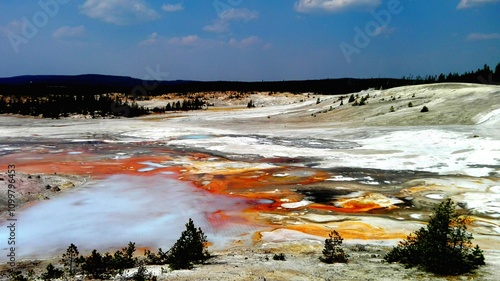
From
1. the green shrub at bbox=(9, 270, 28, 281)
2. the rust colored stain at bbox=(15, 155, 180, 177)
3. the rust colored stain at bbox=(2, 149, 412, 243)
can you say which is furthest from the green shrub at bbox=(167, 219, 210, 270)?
the rust colored stain at bbox=(15, 155, 180, 177)

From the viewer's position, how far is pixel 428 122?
2142 centimetres

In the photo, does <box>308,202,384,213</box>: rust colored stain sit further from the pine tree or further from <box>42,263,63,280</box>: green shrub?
<box>42,263,63,280</box>: green shrub

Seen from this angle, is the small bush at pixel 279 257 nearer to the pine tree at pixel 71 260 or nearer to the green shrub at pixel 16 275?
the pine tree at pixel 71 260

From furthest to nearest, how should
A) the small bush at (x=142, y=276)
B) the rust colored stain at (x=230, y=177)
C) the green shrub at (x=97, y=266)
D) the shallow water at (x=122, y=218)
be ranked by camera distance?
the rust colored stain at (x=230, y=177), the shallow water at (x=122, y=218), the green shrub at (x=97, y=266), the small bush at (x=142, y=276)

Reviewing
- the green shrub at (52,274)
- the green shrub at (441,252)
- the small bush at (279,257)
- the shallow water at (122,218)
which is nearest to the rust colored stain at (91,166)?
the shallow water at (122,218)

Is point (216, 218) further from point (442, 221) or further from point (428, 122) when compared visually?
point (428, 122)

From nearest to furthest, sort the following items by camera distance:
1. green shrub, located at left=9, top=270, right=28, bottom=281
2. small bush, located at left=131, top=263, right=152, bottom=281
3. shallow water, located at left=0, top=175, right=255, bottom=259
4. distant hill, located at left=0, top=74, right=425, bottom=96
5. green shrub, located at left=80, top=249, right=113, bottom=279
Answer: small bush, located at left=131, top=263, right=152, bottom=281
green shrub, located at left=9, top=270, right=28, bottom=281
green shrub, located at left=80, top=249, right=113, bottom=279
shallow water, located at left=0, top=175, right=255, bottom=259
distant hill, located at left=0, top=74, right=425, bottom=96

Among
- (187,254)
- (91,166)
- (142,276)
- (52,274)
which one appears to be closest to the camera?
(142,276)

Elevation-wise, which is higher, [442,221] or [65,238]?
[442,221]

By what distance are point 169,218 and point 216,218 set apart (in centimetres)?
98

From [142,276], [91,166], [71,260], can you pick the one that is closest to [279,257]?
[142,276]

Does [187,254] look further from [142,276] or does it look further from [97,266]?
[97,266]

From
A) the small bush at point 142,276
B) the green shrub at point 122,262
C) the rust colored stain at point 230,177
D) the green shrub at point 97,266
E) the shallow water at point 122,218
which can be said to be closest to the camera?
the small bush at point 142,276

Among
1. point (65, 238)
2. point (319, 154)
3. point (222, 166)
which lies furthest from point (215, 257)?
point (319, 154)
